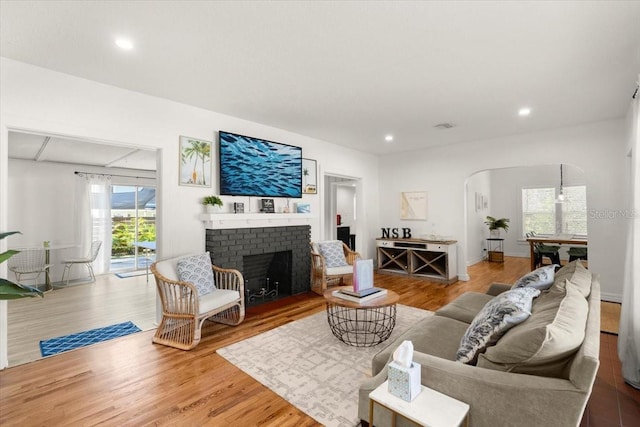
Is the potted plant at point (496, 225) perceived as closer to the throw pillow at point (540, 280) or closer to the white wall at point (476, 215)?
the white wall at point (476, 215)

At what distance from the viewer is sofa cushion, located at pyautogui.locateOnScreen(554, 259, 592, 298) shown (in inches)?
80.6

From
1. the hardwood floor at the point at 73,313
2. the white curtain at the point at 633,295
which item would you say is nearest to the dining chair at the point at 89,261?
the hardwood floor at the point at 73,313

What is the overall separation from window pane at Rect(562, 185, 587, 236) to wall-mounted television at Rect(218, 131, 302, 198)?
774 centimetres

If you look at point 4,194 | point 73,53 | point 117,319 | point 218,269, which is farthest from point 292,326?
point 73,53

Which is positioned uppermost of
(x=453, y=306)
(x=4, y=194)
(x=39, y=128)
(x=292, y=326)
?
(x=39, y=128)

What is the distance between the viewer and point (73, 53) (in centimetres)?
251

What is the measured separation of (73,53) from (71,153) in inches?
147

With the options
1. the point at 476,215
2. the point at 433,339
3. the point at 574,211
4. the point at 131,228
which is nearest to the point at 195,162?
the point at 433,339

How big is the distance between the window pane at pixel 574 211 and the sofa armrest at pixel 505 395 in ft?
29.4

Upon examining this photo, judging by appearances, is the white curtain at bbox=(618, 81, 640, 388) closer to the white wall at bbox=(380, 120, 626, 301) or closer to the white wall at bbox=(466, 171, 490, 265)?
the white wall at bbox=(380, 120, 626, 301)

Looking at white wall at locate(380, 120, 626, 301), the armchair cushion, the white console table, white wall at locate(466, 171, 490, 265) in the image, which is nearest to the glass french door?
the armchair cushion

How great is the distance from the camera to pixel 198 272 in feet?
11.0

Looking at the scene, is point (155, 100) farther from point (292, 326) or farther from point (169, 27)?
point (292, 326)

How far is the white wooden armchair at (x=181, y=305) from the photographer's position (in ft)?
9.82
